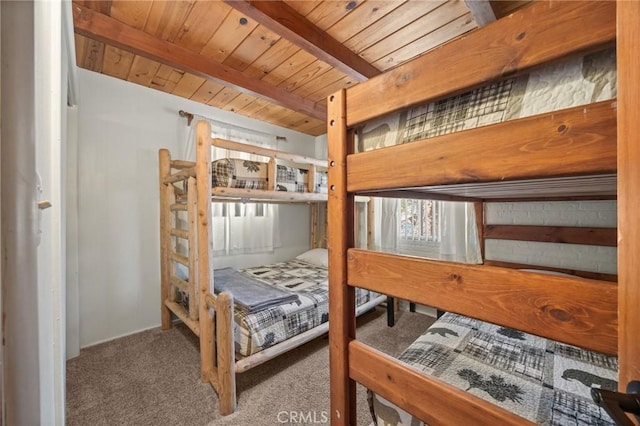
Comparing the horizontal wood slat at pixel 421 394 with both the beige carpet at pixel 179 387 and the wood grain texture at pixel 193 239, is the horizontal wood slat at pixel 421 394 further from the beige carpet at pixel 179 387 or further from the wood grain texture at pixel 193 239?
the wood grain texture at pixel 193 239

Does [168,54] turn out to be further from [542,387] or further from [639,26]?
[542,387]

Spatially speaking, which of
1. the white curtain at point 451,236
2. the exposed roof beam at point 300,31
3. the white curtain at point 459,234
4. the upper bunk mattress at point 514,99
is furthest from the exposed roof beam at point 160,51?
the white curtain at point 459,234

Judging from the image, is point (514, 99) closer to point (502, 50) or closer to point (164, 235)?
point (502, 50)

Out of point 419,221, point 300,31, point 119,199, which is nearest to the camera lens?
point 300,31

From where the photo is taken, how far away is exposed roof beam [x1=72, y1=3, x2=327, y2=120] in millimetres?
1472

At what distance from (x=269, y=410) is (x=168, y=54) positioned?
2.35m

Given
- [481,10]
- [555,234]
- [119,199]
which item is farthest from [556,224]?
[119,199]

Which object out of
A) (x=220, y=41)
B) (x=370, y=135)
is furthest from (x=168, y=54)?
(x=370, y=135)

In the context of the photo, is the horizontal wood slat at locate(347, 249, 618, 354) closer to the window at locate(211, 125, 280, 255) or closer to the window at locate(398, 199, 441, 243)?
the window at locate(398, 199, 441, 243)

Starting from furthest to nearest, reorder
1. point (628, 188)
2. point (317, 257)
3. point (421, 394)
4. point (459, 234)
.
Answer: point (317, 257) < point (459, 234) < point (421, 394) < point (628, 188)

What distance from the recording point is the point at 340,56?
1763 millimetres

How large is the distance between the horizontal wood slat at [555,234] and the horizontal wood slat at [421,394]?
5.53 ft

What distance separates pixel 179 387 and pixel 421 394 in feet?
5.30

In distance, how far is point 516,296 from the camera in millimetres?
Result: 525
